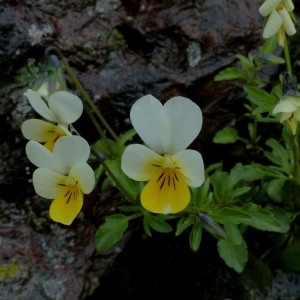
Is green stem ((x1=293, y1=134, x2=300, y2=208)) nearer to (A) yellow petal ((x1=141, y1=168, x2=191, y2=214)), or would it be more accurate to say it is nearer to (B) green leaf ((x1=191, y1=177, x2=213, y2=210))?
(B) green leaf ((x1=191, y1=177, x2=213, y2=210))

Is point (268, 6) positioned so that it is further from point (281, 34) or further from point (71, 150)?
point (71, 150)

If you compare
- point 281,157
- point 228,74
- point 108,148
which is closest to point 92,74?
point 108,148

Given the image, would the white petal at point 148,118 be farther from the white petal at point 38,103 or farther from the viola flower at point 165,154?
the white petal at point 38,103

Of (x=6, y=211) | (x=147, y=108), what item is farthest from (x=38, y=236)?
(x=147, y=108)

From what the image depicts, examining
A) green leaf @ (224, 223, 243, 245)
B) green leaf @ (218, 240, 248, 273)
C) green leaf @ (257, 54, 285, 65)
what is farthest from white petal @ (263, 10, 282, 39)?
green leaf @ (218, 240, 248, 273)

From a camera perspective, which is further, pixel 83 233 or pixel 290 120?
pixel 83 233

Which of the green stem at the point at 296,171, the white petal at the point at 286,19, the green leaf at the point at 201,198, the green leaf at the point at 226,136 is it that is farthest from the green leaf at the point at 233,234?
the white petal at the point at 286,19

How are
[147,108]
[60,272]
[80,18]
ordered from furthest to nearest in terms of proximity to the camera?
[80,18] → [60,272] → [147,108]

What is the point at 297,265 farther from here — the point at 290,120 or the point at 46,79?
the point at 46,79
